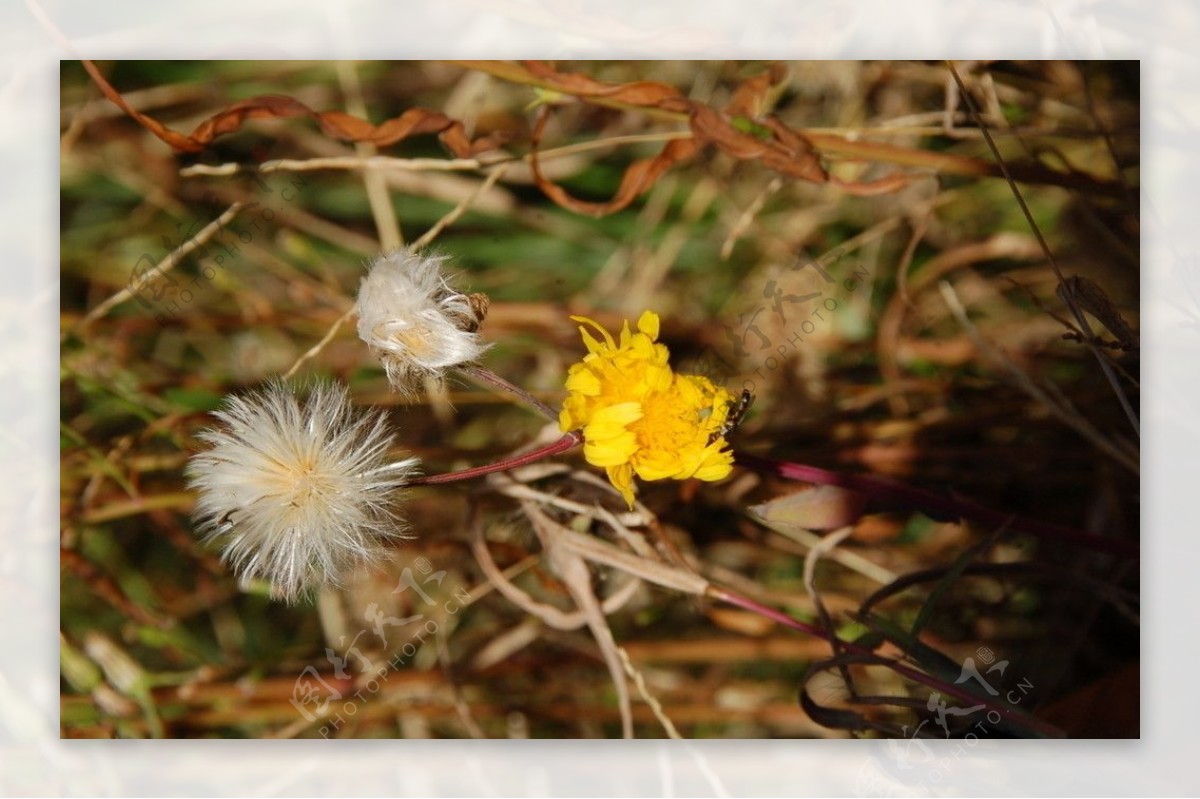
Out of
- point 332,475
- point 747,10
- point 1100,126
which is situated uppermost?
point 747,10

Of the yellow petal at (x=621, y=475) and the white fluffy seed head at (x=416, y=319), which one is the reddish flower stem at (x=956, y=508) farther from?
the white fluffy seed head at (x=416, y=319)

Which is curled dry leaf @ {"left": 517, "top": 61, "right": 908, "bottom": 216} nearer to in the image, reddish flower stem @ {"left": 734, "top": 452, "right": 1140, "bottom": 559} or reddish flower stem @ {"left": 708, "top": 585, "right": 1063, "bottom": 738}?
reddish flower stem @ {"left": 734, "top": 452, "right": 1140, "bottom": 559}

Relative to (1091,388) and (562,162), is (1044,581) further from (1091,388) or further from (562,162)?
(562,162)

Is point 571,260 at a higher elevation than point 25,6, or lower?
lower

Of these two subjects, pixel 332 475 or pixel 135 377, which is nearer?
pixel 332 475

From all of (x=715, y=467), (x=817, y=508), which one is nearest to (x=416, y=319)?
(x=715, y=467)

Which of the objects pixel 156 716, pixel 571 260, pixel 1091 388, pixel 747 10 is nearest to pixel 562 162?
pixel 571 260

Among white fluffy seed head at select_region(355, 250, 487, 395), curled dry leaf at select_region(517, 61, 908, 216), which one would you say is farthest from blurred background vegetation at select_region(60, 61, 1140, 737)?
white fluffy seed head at select_region(355, 250, 487, 395)
